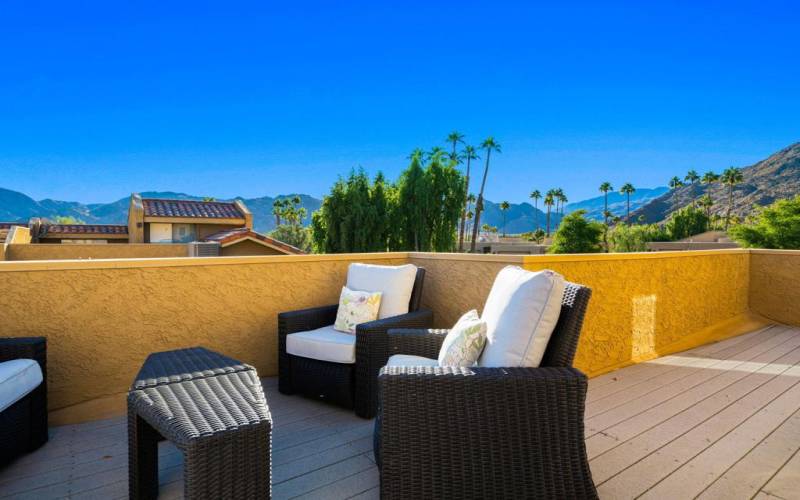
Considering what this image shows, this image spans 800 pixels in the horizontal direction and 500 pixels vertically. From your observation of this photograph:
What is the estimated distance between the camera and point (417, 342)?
2582 millimetres

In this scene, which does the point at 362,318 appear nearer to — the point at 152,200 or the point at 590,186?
the point at 152,200

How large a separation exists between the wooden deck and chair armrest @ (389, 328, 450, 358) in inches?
20.2

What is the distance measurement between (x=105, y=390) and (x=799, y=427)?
415 cm

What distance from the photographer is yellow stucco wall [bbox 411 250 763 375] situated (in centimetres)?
352

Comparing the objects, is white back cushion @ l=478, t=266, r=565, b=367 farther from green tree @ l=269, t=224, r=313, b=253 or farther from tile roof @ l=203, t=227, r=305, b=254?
green tree @ l=269, t=224, r=313, b=253

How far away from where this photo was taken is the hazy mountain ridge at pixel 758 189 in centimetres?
6462

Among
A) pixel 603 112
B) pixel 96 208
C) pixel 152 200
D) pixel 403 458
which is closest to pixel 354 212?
pixel 152 200

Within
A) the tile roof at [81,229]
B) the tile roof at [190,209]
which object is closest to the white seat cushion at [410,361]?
the tile roof at [190,209]

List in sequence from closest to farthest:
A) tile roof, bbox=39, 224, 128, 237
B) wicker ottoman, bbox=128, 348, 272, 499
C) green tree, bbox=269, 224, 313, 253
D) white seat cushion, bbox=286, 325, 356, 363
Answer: wicker ottoman, bbox=128, 348, 272, 499
white seat cushion, bbox=286, 325, 356, 363
tile roof, bbox=39, 224, 128, 237
green tree, bbox=269, 224, 313, 253

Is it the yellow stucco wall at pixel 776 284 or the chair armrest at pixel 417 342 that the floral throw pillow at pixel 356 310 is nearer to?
the chair armrest at pixel 417 342

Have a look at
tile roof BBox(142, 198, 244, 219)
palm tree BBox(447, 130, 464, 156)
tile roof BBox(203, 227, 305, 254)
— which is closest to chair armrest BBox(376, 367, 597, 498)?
tile roof BBox(203, 227, 305, 254)

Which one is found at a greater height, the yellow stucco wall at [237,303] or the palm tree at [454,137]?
the palm tree at [454,137]

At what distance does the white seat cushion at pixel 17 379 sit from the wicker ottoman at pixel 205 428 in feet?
1.75

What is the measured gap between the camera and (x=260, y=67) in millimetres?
36875
